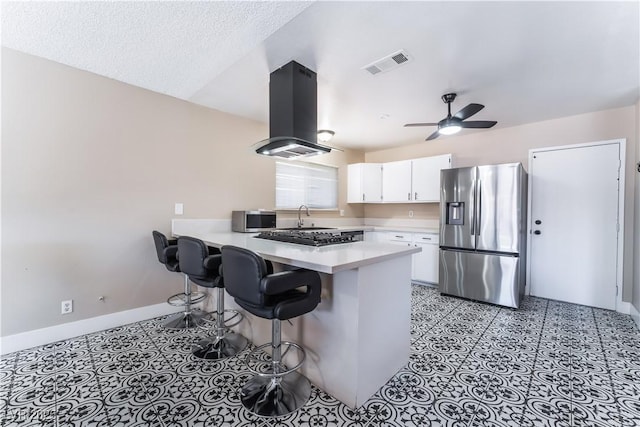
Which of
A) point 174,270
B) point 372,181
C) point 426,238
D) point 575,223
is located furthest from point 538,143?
point 174,270

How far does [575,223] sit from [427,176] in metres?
1.97

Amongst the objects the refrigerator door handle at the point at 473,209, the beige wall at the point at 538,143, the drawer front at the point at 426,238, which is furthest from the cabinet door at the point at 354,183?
the refrigerator door handle at the point at 473,209

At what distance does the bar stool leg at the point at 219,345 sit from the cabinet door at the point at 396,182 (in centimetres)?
355

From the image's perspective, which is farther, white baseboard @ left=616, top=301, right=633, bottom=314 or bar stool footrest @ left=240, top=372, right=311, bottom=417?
white baseboard @ left=616, top=301, right=633, bottom=314

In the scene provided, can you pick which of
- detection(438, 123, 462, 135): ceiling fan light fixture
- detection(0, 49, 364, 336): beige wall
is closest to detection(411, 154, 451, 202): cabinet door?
detection(438, 123, 462, 135): ceiling fan light fixture

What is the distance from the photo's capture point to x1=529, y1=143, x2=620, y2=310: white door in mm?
3318

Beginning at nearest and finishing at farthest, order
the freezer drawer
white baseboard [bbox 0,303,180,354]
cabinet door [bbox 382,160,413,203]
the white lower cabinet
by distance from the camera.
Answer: white baseboard [bbox 0,303,180,354]
the freezer drawer
the white lower cabinet
cabinet door [bbox 382,160,413,203]

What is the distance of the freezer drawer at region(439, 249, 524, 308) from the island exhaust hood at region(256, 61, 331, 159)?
8.02ft

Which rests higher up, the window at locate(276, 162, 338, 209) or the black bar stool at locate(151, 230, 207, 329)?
the window at locate(276, 162, 338, 209)

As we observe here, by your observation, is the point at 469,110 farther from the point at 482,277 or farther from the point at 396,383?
the point at 396,383

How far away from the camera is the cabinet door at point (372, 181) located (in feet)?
16.9

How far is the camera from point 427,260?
167 inches

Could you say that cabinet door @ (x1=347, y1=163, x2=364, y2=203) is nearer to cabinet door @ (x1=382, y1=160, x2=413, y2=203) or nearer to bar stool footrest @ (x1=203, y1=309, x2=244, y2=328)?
cabinet door @ (x1=382, y1=160, x2=413, y2=203)

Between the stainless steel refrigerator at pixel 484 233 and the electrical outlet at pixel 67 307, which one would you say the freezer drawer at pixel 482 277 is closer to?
the stainless steel refrigerator at pixel 484 233
